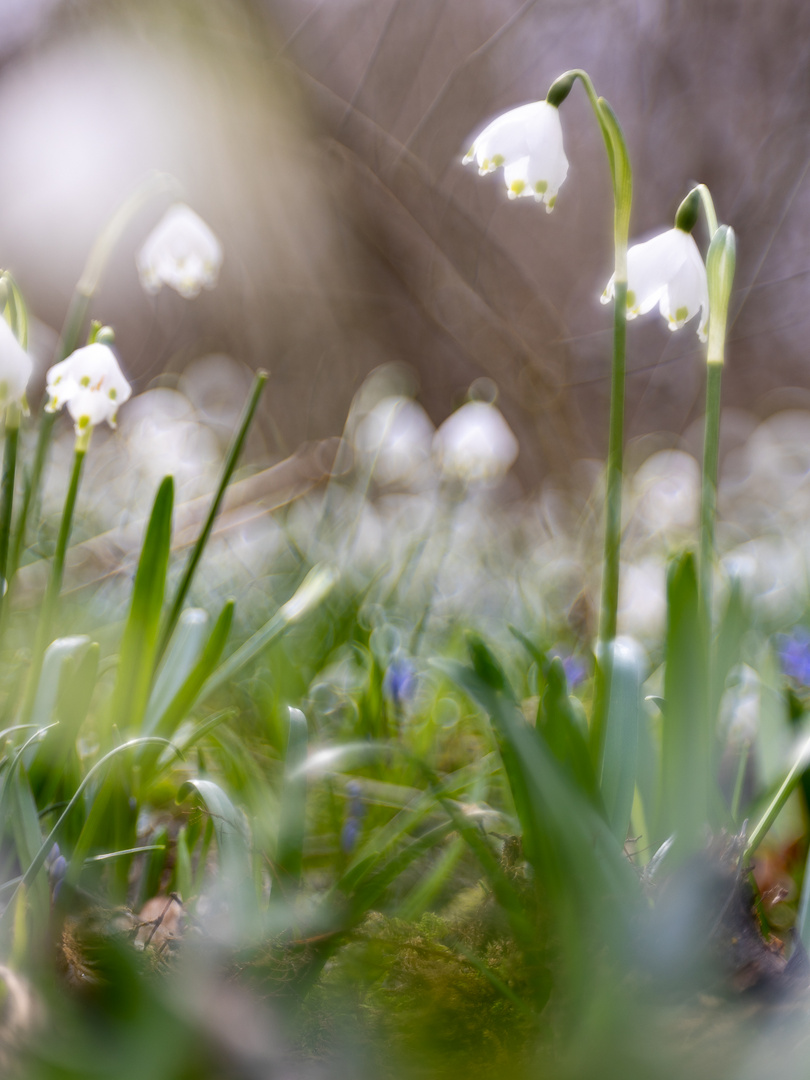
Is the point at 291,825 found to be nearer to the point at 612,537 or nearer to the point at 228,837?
the point at 228,837

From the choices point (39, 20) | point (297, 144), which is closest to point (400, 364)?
point (297, 144)

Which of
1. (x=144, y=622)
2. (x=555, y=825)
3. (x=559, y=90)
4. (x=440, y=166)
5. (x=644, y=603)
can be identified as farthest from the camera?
(x=440, y=166)

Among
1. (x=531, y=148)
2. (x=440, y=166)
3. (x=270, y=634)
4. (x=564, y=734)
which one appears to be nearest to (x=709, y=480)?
(x=564, y=734)

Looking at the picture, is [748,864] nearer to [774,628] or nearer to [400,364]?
[774,628]

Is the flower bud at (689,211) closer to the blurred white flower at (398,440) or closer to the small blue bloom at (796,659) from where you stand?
the small blue bloom at (796,659)

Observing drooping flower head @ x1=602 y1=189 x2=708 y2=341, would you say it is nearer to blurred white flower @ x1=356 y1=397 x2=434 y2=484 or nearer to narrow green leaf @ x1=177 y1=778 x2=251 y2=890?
narrow green leaf @ x1=177 y1=778 x2=251 y2=890

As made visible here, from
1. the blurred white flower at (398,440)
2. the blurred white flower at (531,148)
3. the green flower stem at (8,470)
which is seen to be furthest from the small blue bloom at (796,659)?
the blurred white flower at (398,440)

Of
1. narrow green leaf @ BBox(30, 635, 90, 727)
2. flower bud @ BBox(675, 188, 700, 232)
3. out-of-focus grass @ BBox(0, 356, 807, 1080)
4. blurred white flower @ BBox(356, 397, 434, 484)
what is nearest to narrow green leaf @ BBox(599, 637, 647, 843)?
out-of-focus grass @ BBox(0, 356, 807, 1080)
